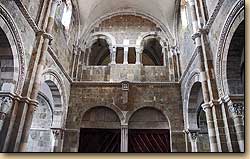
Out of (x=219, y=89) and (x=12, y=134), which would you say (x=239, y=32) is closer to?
A: (x=219, y=89)

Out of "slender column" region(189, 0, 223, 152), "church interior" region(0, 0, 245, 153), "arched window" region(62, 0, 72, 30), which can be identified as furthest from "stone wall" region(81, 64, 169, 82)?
"slender column" region(189, 0, 223, 152)

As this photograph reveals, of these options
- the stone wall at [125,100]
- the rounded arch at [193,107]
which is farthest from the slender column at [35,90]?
the rounded arch at [193,107]

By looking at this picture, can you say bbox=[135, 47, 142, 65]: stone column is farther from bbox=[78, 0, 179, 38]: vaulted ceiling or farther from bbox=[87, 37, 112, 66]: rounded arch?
bbox=[78, 0, 179, 38]: vaulted ceiling

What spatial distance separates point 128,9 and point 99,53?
2.50 meters

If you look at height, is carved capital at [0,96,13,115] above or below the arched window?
below

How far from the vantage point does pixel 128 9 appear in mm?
11531

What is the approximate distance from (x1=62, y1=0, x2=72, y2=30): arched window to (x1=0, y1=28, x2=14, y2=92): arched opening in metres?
4.01

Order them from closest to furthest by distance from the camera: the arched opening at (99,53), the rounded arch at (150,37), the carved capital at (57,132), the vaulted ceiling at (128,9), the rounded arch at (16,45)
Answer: the rounded arch at (16,45) → the carved capital at (57,132) → the vaulted ceiling at (128,9) → the rounded arch at (150,37) → the arched opening at (99,53)

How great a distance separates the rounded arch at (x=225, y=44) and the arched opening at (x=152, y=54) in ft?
18.9

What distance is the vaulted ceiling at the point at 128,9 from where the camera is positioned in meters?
10.6

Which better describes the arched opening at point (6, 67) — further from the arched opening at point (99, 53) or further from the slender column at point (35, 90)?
the arched opening at point (99, 53)

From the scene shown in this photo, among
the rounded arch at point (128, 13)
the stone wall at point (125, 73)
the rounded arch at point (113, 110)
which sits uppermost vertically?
the rounded arch at point (128, 13)

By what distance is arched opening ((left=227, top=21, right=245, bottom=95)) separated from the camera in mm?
5074

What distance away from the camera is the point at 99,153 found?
3.74 metres
